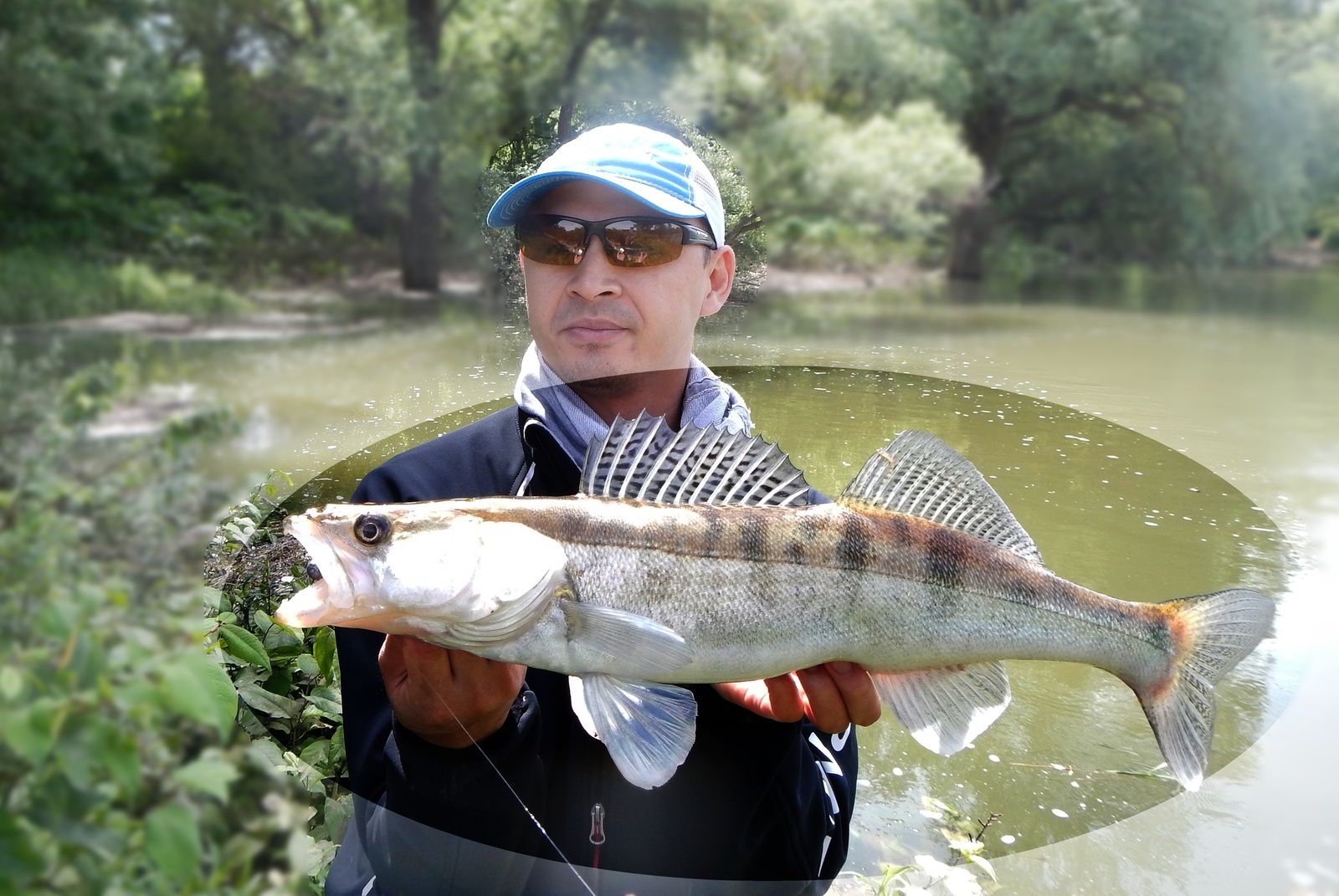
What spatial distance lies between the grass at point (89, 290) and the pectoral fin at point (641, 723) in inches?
30.4

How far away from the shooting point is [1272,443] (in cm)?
230

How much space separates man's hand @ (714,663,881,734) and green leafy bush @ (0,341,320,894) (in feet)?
2.92

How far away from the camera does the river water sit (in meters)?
1.72

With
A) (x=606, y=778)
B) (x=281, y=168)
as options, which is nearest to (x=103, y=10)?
(x=281, y=168)

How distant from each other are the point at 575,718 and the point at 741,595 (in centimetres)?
60

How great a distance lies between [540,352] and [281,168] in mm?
A: 664

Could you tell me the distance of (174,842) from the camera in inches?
34.1

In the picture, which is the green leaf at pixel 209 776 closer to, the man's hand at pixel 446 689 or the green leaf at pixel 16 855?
the green leaf at pixel 16 855

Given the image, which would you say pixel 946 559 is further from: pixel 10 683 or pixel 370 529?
pixel 10 683

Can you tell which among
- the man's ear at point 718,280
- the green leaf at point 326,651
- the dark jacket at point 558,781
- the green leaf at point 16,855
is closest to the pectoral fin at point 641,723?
the dark jacket at point 558,781

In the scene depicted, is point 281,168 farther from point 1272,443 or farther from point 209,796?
point 1272,443

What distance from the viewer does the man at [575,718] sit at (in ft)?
5.37

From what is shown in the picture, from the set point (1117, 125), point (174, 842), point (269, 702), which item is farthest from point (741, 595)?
point (1117, 125)

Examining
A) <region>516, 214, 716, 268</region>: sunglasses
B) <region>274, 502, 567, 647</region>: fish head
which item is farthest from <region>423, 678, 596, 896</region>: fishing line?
<region>516, 214, 716, 268</region>: sunglasses
